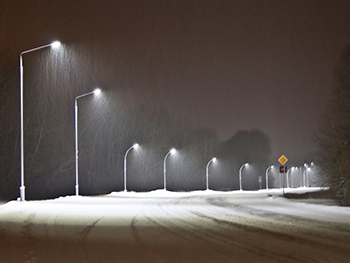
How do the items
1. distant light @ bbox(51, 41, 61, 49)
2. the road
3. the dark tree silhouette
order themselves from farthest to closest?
1. the dark tree silhouette
2. distant light @ bbox(51, 41, 61, 49)
3. the road

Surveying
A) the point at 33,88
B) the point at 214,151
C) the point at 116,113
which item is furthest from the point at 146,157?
the point at 33,88

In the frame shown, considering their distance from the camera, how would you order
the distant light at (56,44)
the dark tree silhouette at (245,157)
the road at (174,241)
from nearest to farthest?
1. the road at (174,241)
2. the distant light at (56,44)
3. the dark tree silhouette at (245,157)

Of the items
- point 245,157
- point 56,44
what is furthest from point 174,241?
point 245,157

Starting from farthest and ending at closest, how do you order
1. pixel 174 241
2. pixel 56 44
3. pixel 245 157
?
1. pixel 245 157
2. pixel 56 44
3. pixel 174 241

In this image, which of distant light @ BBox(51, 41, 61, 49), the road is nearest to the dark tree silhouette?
distant light @ BBox(51, 41, 61, 49)

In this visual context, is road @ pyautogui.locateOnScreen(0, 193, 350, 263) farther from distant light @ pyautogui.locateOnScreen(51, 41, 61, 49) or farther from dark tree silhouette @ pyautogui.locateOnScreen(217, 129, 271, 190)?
dark tree silhouette @ pyautogui.locateOnScreen(217, 129, 271, 190)

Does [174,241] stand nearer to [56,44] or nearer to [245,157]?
[56,44]

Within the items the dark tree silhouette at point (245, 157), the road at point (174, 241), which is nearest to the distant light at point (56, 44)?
the road at point (174, 241)

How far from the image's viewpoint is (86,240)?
15562mm

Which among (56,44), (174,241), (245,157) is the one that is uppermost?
(56,44)

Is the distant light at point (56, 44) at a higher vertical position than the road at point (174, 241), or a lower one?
higher

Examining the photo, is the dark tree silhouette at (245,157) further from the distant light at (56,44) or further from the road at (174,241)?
the road at (174,241)

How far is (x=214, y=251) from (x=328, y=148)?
98.2ft

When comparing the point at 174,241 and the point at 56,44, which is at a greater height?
the point at 56,44
